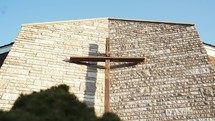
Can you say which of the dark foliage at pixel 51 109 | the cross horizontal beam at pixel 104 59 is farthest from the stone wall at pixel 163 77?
the dark foliage at pixel 51 109

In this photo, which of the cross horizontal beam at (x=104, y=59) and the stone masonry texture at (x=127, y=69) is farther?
the cross horizontal beam at (x=104, y=59)

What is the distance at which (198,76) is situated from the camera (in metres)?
7.34

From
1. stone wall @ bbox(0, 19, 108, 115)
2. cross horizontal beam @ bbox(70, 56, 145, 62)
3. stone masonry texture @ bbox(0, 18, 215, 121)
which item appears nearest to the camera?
stone masonry texture @ bbox(0, 18, 215, 121)

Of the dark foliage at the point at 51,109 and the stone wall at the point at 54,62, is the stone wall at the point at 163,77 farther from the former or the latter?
the dark foliage at the point at 51,109

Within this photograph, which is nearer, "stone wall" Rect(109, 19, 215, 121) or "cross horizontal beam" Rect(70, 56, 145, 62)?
"stone wall" Rect(109, 19, 215, 121)

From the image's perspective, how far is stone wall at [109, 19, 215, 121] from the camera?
22.1 ft

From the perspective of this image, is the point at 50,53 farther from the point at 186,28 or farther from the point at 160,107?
the point at 186,28

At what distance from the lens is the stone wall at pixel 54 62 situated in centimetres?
721

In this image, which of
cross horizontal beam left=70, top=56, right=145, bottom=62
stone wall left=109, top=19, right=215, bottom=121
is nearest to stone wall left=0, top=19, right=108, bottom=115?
cross horizontal beam left=70, top=56, right=145, bottom=62

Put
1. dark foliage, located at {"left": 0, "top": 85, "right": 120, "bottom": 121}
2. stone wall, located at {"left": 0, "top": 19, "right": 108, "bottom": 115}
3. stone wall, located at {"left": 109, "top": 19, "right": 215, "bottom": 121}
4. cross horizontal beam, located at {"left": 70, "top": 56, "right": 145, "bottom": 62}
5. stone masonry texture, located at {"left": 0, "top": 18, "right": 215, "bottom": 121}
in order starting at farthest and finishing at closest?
cross horizontal beam, located at {"left": 70, "top": 56, "right": 145, "bottom": 62}
stone wall, located at {"left": 0, "top": 19, "right": 108, "bottom": 115}
stone masonry texture, located at {"left": 0, "top": 18, "right": 215, "bottom": 121}
stone wall, located at {"left": 109, "top": 19, "right": 215, "bottom": 121}
dark foliage, located at {"left": 0, "top": 85, "right": 120, "bottom": 121}

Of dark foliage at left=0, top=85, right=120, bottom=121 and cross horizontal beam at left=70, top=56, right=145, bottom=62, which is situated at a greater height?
cross horizontal beam at left=70, top=56, right=145, bottom=62

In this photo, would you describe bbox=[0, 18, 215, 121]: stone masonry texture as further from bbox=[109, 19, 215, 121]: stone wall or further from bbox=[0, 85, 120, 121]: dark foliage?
bbox=[0, 85, 120, 121]: dark foliage

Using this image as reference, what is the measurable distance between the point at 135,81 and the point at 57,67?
2373 millimetres

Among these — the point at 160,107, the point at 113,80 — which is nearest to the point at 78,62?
the point at 113,80
